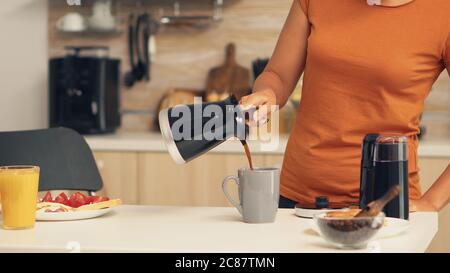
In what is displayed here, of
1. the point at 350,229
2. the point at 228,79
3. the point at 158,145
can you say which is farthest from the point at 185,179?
the point at 350,229

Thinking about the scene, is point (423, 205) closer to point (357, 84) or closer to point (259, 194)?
point (357, 84)

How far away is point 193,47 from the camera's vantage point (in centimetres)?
400

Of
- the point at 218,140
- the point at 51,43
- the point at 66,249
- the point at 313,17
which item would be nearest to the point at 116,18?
the point at 51,43

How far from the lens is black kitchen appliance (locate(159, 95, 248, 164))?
1728 millimetres

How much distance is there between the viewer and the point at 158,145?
3555 mm

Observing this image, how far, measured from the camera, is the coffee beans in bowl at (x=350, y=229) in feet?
4.68

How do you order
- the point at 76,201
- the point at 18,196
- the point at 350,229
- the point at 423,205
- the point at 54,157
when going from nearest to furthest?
the point at 350,229
the point at 18,196
the point at 76,201
the point at 423,205
the point at 54,157

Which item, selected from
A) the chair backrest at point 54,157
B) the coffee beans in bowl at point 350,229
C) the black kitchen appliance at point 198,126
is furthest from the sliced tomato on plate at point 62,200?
the coffee beans in bowl at point 350,229

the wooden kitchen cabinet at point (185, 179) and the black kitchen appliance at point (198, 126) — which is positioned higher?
the black kitchen appliance at point (198, 126)

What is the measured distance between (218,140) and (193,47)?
88.8 inches

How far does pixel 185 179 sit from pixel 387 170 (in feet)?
6.24

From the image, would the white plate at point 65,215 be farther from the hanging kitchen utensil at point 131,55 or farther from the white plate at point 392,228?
the hanging kitchen utensil at point 131,55

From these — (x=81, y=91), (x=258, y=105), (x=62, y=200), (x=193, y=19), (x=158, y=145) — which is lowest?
(x=158, y=145)

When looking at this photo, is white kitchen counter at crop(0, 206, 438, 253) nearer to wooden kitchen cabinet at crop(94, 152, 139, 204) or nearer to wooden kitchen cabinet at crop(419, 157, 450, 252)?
wooden kitchen cabinet at crop(419, 157, 450, 252)
